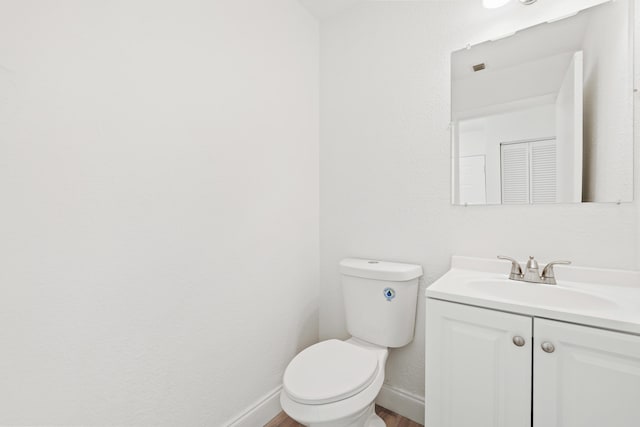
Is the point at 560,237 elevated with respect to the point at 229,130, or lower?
lower

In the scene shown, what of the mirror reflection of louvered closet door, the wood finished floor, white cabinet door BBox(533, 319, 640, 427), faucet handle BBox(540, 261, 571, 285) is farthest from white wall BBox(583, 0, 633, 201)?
the wood finished floor

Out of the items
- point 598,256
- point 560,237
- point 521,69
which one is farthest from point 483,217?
point 521,69

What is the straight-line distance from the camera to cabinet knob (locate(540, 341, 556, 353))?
85 cm

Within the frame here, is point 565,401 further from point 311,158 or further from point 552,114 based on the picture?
point 311,158

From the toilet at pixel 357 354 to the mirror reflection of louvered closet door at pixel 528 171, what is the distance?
557 mm

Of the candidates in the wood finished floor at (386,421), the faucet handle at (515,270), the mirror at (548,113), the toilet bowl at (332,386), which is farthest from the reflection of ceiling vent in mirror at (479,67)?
the wood finished floor at (386,421)

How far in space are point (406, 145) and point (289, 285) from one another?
1016 mm

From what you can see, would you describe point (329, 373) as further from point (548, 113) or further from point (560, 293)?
point (548, 113)

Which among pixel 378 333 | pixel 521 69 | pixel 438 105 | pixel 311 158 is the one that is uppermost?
pixel 521 69

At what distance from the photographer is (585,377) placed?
81cm

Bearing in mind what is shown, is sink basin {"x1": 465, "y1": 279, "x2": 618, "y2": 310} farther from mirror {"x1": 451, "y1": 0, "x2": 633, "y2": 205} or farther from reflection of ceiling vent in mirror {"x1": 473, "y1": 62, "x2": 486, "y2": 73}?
reflection of ceiling vent in mirror {"x1": 473, "y1": 62, "x2": 486, "y2": 73}

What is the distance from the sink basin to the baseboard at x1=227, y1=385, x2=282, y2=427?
3.80ft

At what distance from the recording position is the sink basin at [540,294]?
1021 millimetres

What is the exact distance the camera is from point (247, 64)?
1.41m
